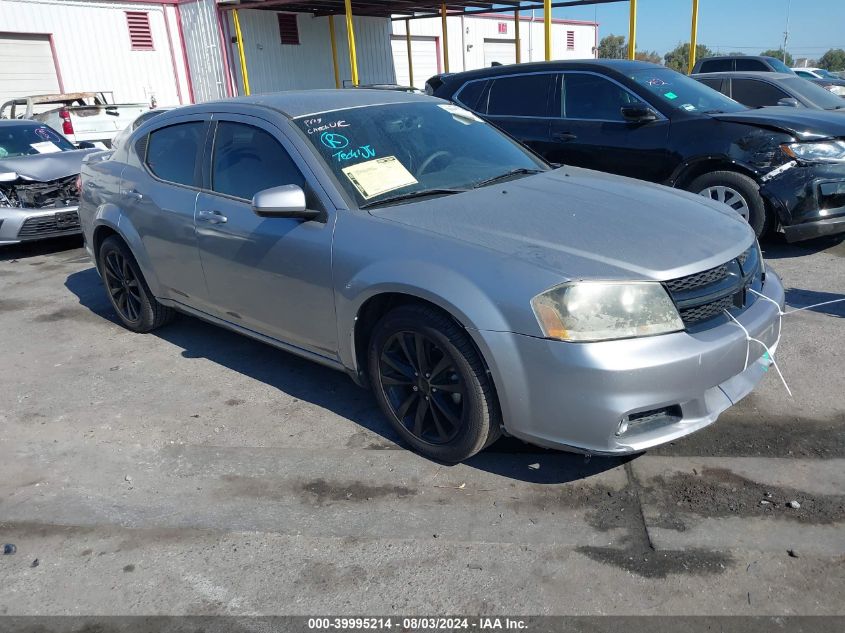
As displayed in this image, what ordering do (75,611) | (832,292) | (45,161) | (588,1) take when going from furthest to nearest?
(588,1) → (45,161) → (832,292) → (75,611)

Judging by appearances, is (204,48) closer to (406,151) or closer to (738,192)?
(738,192)

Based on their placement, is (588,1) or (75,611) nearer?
(75,611)

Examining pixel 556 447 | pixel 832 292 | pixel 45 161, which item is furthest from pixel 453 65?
pixel 556 447

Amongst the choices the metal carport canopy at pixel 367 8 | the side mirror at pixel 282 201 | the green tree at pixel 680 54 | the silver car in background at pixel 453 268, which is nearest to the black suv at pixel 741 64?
the metal carport canopy at pixel 367 8

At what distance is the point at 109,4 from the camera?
1884 cm

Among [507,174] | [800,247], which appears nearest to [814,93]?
[800,247]

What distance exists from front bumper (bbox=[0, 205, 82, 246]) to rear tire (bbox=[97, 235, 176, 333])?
2.91 metres

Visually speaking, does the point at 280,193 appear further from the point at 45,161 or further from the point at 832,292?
the point at 45,161

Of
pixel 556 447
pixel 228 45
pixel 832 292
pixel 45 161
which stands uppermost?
pixel 228 45

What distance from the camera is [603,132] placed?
699cm

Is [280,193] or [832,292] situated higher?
[280,193]

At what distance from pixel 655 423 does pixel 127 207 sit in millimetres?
3777

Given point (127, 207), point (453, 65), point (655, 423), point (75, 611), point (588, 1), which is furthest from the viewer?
point (453, 65)

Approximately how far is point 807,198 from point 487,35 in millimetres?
25688
